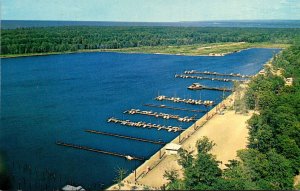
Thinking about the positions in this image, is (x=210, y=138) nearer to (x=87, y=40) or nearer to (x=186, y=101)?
(x=186, y=101)

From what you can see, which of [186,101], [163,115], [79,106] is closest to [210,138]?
[163,115]

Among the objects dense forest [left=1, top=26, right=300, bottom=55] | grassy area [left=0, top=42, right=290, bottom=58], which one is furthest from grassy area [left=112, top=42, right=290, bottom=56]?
dense forest [left=1, top=26, right=300, bottom=55]

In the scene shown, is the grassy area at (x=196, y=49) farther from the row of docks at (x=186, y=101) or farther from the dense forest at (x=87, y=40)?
the row of docks at (x=186, y=101)

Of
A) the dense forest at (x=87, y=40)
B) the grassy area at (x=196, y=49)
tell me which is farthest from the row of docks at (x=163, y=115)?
the grassy area at (x=196, y=49)

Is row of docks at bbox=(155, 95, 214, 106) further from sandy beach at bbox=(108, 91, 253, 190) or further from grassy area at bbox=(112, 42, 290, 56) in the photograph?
grassy area at bbox=(112, 42, 290, 56)

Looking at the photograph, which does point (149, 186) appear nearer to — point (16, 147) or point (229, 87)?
point (16, 147)
